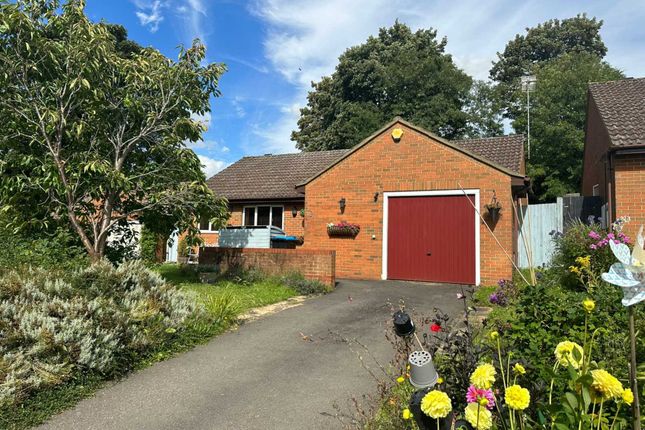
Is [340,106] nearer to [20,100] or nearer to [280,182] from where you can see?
[280,182]

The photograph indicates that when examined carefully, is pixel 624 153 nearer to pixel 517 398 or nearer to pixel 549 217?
pixel 549 217

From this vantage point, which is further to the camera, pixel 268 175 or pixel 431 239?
pixel 268 175

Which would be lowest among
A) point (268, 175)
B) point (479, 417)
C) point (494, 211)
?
point (479, 417)

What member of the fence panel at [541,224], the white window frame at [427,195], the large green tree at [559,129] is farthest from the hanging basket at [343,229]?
the large green tree at [559,129]

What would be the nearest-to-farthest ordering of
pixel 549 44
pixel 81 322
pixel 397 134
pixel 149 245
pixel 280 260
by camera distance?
pixel 81 322 → pixel 280 260 → pixel 397 134 → pixel 149 245 → pixel 549 44

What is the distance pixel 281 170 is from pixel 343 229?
7218mm

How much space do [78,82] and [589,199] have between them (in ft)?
46.7

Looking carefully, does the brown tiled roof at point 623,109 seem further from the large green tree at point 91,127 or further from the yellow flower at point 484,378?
the yellow flower at point 484,378

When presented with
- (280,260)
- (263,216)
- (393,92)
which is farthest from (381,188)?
(393,92)

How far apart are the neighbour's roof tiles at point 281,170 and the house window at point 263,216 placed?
2.00 ft

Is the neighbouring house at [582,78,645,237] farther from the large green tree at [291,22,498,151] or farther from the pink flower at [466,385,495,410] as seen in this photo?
the large green tree at [291,22,498,151]

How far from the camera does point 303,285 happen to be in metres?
9.85

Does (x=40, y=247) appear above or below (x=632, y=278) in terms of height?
below

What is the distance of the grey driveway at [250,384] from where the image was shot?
372cm
